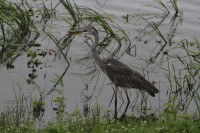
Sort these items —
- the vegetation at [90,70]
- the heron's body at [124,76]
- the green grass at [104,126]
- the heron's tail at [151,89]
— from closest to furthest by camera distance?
the green grass at [104,126] → the vegetation at [90,70] → the heron's tail at [151,89] → the heron's body at [124,76]

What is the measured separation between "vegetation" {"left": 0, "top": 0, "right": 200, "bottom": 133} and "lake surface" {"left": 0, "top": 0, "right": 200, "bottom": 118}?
7 centimetres

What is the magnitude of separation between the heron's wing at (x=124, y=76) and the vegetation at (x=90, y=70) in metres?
0.38

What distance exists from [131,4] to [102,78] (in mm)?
4194

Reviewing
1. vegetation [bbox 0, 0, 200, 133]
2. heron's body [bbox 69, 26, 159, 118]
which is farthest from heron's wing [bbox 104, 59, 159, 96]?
vegetation [bbox 0, 0, 200, 133]

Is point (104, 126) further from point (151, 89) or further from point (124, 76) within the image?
point (124, 76)

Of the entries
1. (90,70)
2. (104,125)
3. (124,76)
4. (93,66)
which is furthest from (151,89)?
(93,66)

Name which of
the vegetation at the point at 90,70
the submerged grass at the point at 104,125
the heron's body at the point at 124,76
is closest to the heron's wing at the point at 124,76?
the heron's body at the point at 124,76

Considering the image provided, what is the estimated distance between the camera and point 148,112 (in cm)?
877

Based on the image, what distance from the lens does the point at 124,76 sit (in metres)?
8.84

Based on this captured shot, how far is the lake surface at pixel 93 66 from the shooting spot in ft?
30.2

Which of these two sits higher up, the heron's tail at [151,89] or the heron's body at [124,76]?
the heron's body at [124,76]

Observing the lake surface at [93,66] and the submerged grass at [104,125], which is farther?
the lake surface at [93,66]

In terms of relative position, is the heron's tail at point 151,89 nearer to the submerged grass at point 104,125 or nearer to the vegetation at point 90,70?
the vegetation at point 90,70

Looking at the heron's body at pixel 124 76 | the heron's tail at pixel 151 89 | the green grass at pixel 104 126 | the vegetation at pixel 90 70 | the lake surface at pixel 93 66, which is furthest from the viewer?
the lake surface at pixel 93 66
